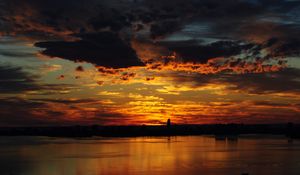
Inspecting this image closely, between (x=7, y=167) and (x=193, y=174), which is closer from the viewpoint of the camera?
(x=193, y=174)

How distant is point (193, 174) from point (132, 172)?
6.99 m

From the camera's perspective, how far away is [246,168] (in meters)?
56.2

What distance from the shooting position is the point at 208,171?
52.5 metres

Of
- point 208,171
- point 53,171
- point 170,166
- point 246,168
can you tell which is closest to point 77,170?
point 53,171

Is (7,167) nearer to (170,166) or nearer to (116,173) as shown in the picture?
(116,173)

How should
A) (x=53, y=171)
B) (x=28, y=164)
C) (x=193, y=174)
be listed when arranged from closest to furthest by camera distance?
(x=193, y=174)
(x=53, y=171)
(x=28, y=164)

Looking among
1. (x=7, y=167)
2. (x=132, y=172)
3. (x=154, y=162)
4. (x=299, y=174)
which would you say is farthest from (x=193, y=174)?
(x=7, y=167)

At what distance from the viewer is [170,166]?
5844 cm

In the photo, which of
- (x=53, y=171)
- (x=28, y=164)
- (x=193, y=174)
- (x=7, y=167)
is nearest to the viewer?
(x=193, y=174)

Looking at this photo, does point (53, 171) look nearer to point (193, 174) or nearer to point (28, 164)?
point (28, 164)

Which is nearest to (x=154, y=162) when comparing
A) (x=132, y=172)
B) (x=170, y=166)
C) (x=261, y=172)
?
(x=170, y=166)

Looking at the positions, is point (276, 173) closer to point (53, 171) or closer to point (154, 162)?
point (154, 162)

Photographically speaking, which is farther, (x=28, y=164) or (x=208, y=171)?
(x=28, y=164)

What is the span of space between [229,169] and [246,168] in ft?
10.9
